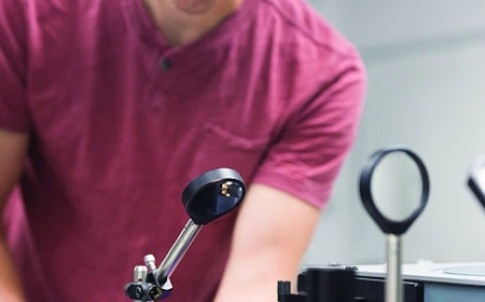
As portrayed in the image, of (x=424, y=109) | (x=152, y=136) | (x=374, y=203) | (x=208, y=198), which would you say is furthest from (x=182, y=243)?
(x=424, y=109)

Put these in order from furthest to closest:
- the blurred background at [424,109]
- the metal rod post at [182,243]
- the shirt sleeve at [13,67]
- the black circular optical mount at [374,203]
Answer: the blurred background at [424,109]
the shirt sleeve at [13,67]
the metal rod post at [182,243]
the black circular optical mount at [374,203]

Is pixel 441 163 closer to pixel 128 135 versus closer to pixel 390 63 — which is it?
pixel 390 63

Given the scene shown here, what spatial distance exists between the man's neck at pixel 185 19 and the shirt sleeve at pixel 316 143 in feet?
0.44

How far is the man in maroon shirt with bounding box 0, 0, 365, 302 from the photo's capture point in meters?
0.81

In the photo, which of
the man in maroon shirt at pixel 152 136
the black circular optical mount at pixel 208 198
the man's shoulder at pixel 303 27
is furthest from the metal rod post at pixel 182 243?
the man's shoulder at pixel 303 27

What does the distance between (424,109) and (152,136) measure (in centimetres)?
134

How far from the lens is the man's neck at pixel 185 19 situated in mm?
830

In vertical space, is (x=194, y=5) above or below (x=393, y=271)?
above

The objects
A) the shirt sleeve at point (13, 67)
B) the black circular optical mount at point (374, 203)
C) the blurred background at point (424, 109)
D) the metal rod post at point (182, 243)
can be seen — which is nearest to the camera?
the black circular optical mount at point (374, 203)

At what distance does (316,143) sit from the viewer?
87 cm

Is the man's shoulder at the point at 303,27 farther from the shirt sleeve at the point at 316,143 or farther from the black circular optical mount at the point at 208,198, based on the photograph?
the black circular optical mount at the point at 208,198

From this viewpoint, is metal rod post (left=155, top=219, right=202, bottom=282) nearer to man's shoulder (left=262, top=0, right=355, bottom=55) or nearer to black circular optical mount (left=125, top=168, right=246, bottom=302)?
black circular optical mount (left=125, top=168, right=246, bottom=302)

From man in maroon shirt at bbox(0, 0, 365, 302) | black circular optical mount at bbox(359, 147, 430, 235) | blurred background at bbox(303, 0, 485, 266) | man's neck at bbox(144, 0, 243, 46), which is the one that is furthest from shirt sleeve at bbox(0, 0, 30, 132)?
blurred background at bbox(303, 0, 485, 266)

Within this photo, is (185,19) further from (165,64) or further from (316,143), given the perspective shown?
(316,143)
